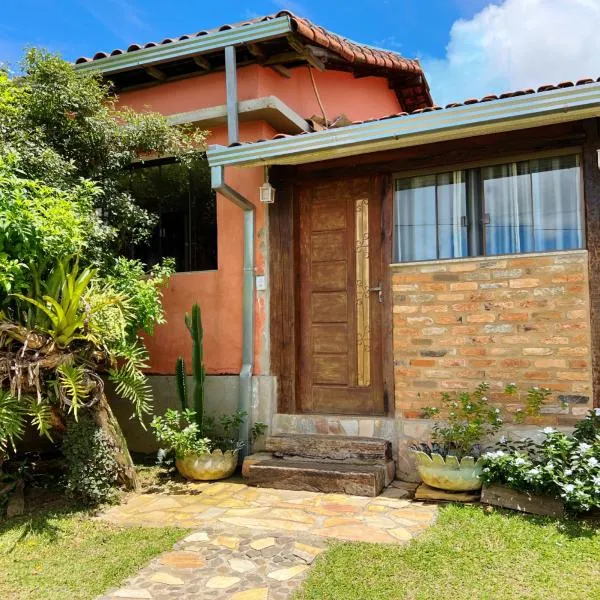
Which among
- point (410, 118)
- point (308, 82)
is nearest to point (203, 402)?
point (410, 118)

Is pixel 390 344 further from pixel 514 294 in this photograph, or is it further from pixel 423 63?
pixel 423 63

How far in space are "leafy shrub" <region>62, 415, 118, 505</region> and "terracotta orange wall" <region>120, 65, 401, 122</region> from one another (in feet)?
13.2

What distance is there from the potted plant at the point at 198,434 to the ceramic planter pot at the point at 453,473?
194cm

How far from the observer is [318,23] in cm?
670

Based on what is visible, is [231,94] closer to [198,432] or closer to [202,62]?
[202,62]

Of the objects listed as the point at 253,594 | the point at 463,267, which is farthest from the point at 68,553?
the point at 463,267

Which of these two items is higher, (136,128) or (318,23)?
(318,23)

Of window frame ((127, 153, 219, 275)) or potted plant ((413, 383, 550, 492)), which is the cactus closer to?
window frame ((127, 153, 219, 275))

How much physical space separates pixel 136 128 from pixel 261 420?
3.45 meters

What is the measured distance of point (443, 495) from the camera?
476cm

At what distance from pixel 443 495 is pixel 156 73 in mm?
5770

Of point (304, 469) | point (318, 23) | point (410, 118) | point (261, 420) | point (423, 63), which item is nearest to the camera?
point (410, 118)

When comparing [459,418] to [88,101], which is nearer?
[459,418]

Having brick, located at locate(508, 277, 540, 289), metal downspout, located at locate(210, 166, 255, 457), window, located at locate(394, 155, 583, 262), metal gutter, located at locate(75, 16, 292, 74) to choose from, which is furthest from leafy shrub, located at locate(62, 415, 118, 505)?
metal gutter, located at locate(75, 16, 292, 74)
